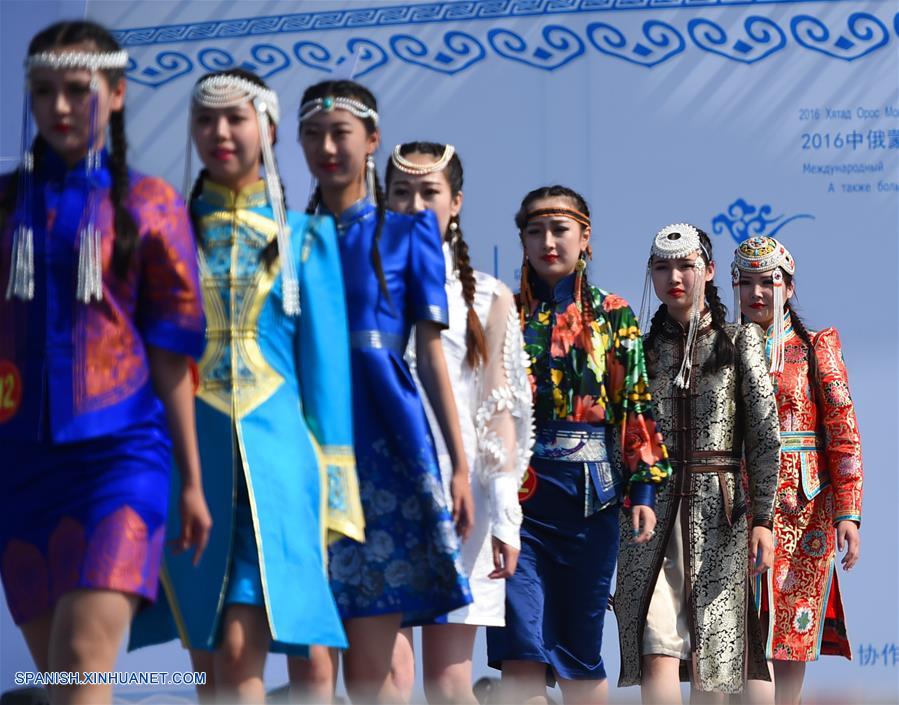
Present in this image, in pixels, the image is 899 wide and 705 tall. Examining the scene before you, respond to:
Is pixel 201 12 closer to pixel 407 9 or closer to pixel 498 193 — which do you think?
pixel 407 9

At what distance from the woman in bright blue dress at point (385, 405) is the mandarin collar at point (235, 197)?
0.32m

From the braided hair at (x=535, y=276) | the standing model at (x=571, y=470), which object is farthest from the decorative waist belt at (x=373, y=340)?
the braided hair at (x=535, y=276)

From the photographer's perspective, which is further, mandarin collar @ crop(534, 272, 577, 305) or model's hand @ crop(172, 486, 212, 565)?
mandarin collar @ crop(534, 272, 577, 305)

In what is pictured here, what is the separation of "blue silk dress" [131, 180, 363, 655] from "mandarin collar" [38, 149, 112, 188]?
35 cm

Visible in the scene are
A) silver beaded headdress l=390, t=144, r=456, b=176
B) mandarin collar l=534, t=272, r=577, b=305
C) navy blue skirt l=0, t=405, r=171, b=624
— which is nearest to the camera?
navy blue skirt l=0, t=405, r=171, b=624

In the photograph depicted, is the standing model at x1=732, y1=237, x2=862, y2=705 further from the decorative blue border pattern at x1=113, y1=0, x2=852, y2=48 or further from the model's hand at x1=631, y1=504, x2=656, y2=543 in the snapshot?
the decorative blue border pattern at x1=113, y1=0, x2=852, y2=48

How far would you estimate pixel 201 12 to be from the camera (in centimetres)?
647

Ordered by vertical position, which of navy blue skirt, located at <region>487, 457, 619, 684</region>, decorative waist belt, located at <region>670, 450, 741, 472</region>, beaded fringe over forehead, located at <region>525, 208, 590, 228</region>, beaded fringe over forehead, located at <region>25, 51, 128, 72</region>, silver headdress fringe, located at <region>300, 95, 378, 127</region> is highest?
silver headdress fringe, located at <region>300, 95, 378, 127</region>

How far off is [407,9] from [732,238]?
1.49 meters

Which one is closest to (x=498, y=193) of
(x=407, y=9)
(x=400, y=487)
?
(x=407, y=9)

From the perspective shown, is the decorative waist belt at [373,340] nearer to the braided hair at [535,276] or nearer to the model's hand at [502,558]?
the model's hand at [502,558]

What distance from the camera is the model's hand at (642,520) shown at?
182 inches

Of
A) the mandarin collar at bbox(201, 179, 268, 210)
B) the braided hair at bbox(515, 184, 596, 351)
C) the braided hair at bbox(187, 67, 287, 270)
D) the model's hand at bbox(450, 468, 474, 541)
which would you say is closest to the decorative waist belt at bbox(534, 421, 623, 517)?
the braided hair at bbox(515, 184, 596, 351)

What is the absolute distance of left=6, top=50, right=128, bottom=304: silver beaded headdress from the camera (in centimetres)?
281
